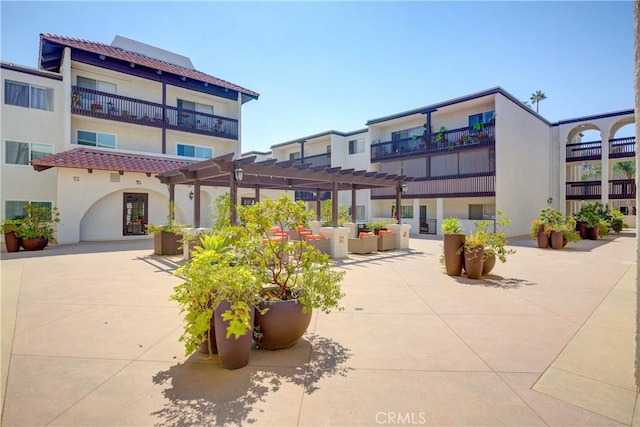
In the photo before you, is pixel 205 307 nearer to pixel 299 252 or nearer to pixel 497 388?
pixel 299 252

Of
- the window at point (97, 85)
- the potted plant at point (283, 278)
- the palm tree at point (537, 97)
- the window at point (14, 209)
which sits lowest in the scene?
the potted plant at point (283, 278)

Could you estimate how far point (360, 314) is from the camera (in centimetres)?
507

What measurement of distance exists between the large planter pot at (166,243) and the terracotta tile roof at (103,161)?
609 cm

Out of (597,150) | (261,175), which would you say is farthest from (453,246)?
(597,150)

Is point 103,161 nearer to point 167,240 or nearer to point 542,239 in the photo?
point 167,240

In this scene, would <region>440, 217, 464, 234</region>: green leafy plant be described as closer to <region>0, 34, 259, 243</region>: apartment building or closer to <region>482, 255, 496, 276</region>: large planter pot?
<region>482, 255, 496, 276</region>: large planter pot

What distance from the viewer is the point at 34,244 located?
12852 millimetres

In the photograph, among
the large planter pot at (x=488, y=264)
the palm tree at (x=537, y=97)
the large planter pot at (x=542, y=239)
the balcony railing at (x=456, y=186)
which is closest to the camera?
the large planter pot at (x=488, y=264)

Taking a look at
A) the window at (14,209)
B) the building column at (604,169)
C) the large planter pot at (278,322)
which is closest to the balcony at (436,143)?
the building column at (604,169)

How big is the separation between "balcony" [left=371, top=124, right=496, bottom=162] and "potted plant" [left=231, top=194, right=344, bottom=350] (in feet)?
65.4

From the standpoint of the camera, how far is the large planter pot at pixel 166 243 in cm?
1163

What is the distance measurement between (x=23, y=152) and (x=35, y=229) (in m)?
5.67

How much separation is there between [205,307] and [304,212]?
1.80 m
